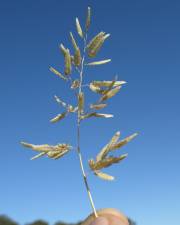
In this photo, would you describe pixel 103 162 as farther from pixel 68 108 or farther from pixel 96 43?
pixel 96 43

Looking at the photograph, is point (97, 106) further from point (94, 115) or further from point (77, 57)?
point (77, 57)

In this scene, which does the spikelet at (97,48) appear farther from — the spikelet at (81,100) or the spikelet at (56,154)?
the spikelet at (56,154)

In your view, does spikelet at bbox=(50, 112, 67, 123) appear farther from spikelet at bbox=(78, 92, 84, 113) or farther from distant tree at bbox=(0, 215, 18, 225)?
distant tree at bbox=(0, 215, 18, 225)

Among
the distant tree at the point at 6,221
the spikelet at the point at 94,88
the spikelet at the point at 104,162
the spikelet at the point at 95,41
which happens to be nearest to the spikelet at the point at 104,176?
the spikelet at the point at 104,162

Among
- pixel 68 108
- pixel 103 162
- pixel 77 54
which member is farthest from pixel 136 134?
pixel 77 54

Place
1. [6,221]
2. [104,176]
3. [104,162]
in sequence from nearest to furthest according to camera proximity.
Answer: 1. [104,176]
2. [104,162]
3. [6,221]

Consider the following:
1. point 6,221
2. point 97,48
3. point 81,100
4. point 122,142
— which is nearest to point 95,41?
point 97,48

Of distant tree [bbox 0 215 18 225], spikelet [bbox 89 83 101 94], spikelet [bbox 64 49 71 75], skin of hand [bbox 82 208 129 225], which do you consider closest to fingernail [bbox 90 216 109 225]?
skin of hand [bbox 82 208 129 225]

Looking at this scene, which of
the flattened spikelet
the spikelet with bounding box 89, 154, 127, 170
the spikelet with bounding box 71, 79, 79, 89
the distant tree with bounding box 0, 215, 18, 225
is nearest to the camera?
the spikelet with bounding box 89, 154, 127, 170
